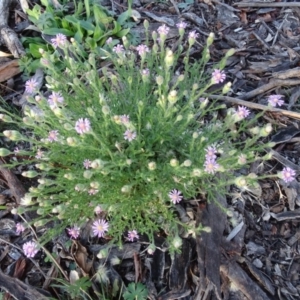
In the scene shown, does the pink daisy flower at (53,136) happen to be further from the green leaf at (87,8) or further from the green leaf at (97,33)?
the green leaf at (87,8)

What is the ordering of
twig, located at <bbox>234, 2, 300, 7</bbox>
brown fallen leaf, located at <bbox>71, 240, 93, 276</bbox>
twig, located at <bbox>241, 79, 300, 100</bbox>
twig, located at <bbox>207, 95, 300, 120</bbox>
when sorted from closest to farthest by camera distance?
brown fallen leaf, located at <bbox>71, 240, 93, 276</bbox>
twig, located at <bbox>207, 95, 300, 120</bbox>
twig, located at <bbox>241, 79, 300, 100</bbox>
twig, located at <bbox>234, 2, 300, 7</bbox>

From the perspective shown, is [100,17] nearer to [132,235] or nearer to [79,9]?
[79,9]

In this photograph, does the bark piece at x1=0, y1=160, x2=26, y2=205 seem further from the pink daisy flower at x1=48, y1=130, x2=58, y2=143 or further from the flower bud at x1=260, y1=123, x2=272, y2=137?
the flower bud at x1=260, y1=123, x2=272, y2=137

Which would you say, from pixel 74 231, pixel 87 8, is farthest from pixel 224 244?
pixel 87 8

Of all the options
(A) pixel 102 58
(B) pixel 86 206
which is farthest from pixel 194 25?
(B) pixel 86 206

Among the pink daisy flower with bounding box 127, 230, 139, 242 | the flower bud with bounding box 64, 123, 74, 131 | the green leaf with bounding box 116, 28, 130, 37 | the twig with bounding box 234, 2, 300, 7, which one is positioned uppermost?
the flower bud with bounding box 64, 123, 74, 131

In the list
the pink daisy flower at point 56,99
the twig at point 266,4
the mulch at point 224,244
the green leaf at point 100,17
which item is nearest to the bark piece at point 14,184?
the mulch at point 224,244

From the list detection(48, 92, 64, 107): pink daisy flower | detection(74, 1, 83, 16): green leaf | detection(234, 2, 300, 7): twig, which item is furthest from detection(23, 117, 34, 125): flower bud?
detection(234, 2, 300, 7): twig
